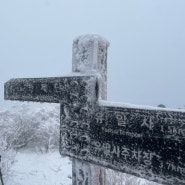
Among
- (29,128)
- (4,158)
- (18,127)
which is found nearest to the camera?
(4,158)

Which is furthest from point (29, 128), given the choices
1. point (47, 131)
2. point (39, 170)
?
point (39, 170)

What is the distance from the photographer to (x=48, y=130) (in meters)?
6.64

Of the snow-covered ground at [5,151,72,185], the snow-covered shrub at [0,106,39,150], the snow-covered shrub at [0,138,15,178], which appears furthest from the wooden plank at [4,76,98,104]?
the snow-covered shrub at [0,106,39,150]

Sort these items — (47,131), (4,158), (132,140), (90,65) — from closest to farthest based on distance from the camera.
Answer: (132,140) → (90,65) → (4,158) → (47,131)

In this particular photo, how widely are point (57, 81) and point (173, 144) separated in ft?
3.04

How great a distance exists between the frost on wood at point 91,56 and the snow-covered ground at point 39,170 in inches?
147

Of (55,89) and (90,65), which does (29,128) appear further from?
(90,65)

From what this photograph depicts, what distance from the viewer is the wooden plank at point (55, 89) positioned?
1.42 m

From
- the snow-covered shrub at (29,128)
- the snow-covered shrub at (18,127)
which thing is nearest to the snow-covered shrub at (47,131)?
the snow-covered shrub at (29,128)

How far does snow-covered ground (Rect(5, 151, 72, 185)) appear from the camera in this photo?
15.5ft

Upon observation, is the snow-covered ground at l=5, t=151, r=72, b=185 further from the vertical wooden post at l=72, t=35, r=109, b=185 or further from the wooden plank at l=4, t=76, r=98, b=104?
the vertical wooden post at l=72, t=35, r=109, b=185

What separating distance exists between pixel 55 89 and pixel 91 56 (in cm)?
36

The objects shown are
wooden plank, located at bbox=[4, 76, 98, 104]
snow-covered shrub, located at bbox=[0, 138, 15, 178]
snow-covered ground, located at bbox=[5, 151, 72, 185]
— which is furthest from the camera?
snow-covered ground, located at bbox=[5, 151, 72, 185]

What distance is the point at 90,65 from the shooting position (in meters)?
1.54
